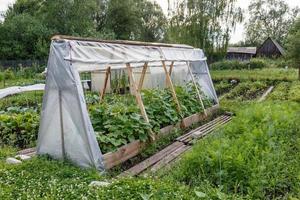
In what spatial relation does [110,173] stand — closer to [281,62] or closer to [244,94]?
[244,94]

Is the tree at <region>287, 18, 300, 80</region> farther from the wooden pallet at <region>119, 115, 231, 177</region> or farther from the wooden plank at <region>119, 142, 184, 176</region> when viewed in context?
the wooden plank at <region>119, 142, 184, 176</region>

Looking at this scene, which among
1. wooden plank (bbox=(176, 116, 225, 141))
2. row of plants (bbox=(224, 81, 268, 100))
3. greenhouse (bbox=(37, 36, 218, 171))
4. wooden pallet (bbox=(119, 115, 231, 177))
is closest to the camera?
greenhouse (bbox=(37, 36, 218, 171))

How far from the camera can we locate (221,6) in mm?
21922

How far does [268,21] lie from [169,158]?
45.5m

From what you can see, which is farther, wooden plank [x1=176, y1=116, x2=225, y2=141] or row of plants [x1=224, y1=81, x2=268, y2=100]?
row of plants [x1=224, y1=81, x2=268, y2=100]

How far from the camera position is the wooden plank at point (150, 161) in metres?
4.29

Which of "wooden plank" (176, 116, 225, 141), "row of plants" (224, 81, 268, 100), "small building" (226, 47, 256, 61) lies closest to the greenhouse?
"wooden plank" (176, 116, 225, 141)

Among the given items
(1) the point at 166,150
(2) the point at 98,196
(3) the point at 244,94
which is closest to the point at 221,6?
(3) the point at 244,94

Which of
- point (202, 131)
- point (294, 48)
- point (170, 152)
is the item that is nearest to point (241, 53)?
point (294, 48)

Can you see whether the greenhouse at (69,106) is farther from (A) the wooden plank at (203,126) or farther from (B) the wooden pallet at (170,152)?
(A) the wooden plank at (203,126)

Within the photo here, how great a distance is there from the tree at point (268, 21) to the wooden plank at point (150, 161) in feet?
142

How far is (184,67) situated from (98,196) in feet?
22.9

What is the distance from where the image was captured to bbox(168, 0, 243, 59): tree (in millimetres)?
21625

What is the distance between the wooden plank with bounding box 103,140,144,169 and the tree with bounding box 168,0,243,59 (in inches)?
693
